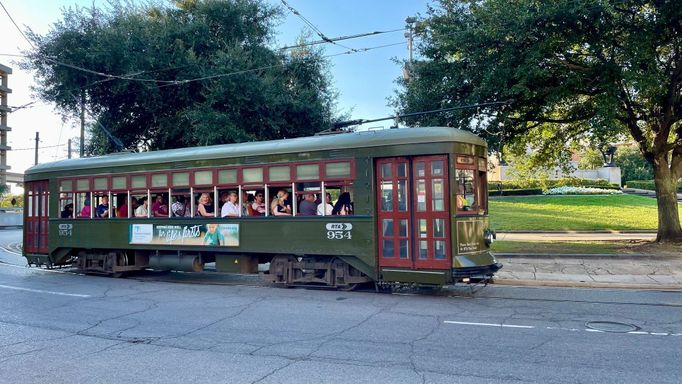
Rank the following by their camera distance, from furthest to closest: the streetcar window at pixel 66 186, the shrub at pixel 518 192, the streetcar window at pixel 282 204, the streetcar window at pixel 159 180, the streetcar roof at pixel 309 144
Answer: the shrub at pixel 518 192
the streetcar window at pixel 66 186
the streetcar window at pixel 159 180
the streetcar window at pixel 282 204
the streetcar roof at pixel 309 144

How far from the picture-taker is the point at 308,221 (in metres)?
11.0

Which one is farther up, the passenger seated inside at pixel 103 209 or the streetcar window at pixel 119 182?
the streetcar window at pixel 119 182

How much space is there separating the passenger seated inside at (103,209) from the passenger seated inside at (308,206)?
6.23 meters

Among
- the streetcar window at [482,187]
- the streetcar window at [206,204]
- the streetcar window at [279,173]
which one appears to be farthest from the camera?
the streetcar window at [206,204]

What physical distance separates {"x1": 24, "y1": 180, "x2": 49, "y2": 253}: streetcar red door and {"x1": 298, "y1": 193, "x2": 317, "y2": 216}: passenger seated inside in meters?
8.90

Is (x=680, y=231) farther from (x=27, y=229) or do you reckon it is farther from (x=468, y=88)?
(x=27, y=229)

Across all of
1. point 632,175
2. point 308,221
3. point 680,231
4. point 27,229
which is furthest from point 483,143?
point 632,175

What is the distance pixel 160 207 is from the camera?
1311 cm

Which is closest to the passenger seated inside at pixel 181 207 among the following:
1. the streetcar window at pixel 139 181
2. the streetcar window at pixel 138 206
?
the streetcar window at pixel 138 206

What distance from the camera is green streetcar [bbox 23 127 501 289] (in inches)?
393

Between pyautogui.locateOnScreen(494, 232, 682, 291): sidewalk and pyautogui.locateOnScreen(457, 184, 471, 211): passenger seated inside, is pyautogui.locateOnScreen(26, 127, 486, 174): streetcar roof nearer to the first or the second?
pyautogui.locateOnScreen(457, 184, 471, 211): passenger seated inside

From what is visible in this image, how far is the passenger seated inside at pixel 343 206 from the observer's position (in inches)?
422

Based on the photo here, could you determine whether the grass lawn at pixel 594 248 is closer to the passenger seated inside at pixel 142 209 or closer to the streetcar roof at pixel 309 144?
the streetcar roof at pixel 309 144

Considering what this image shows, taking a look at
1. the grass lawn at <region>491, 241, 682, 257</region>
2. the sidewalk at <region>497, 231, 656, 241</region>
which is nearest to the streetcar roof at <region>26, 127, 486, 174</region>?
the grass lawn at <region>491, 241, 682, 257</region>
